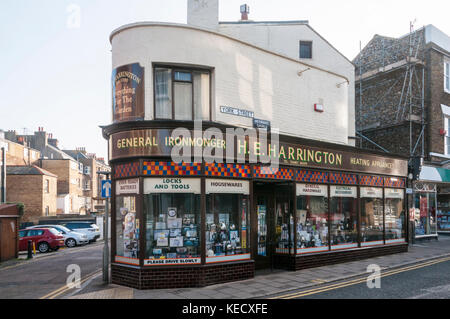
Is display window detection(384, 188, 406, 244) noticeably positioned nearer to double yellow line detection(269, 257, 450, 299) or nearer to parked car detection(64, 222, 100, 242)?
double yellow line detection(269, 257, 450, 299)

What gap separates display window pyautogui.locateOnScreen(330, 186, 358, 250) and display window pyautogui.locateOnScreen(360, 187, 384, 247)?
0.55 meters

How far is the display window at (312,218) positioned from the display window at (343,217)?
42 centimetres

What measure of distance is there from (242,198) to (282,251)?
2.91 meters

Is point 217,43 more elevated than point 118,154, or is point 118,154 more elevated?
point 217,43

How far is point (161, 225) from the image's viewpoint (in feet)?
35.1

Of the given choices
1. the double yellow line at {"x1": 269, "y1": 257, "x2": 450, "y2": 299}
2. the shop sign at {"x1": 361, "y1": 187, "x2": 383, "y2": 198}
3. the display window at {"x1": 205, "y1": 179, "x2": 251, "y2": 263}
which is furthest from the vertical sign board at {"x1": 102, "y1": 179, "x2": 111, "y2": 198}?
the shop sign at {"x1": 361, "y1": 187, "x2": 383, "y2": 198}

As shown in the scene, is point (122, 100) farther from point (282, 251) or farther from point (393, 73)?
point (393, 73)

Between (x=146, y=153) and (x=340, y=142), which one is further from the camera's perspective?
(x=340, y=142)

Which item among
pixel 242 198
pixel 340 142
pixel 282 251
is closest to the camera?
pixel 242 198

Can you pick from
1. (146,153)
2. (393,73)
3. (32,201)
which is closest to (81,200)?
(32,201)

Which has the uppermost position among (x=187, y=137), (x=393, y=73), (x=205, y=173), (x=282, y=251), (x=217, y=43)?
(x=393, y=73)

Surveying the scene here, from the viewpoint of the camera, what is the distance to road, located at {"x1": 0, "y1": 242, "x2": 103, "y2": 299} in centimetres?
1066

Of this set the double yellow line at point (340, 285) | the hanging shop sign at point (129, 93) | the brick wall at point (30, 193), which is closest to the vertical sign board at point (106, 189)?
the hanging shop sign at point (129, 93)

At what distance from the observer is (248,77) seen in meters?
12.9
